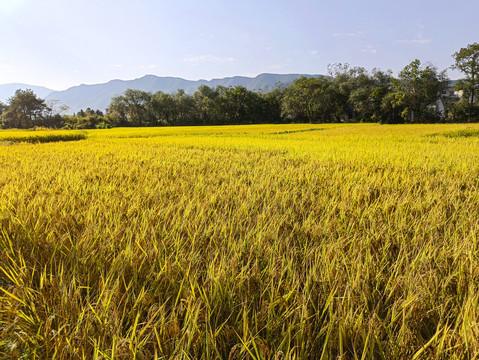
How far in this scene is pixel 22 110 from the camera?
199 ft

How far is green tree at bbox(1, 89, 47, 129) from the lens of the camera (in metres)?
59.2

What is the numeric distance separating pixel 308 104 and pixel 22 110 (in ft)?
226

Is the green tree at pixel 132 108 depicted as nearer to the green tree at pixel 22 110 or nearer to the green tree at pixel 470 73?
the green tree at pixel 22 110

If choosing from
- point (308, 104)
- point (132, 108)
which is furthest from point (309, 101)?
point (132, 108)

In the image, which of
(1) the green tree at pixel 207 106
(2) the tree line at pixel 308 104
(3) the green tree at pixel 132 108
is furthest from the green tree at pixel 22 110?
(1) the green tree at pixel 207 106

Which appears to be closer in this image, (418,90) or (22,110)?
(418,90)

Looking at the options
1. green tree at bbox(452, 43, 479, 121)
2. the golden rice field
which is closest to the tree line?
green tree at bbox(452, 43, 479, 121)

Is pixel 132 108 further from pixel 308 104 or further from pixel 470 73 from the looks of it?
pixel 470 73

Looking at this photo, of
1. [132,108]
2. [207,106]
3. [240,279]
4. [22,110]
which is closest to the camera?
[240,279]

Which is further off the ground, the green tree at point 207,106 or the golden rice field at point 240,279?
the green tree at point 207,106

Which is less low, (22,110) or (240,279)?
(22,110)

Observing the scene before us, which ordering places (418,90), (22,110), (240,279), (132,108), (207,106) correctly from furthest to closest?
(22,110), (132,108), (207,106), (418,90), (240,279)

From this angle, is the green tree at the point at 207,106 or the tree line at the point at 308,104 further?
the green tree at the point at 207,106

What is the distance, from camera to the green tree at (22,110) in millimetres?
59156
